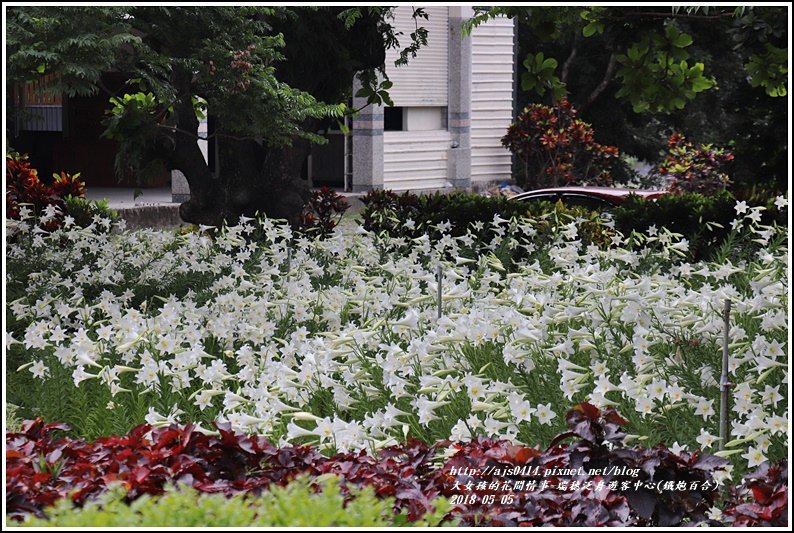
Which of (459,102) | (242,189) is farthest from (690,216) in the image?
(459,102)

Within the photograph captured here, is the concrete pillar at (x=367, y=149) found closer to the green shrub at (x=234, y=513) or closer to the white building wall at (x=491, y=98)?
the white building wall at (x=491, y=98)

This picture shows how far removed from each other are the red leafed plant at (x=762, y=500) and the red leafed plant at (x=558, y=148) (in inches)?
717

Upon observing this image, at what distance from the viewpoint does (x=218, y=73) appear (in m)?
9.18

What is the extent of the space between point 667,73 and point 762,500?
439cm

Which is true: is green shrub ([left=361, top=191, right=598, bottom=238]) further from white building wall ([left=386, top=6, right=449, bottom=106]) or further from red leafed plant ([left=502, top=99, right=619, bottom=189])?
white building wall ([left=386, top=6, right=449, bottom=106])

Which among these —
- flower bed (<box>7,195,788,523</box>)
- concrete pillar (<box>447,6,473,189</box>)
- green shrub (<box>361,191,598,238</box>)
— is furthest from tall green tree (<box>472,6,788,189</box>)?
concrete pillar (<box>447,6,473,189</box>)

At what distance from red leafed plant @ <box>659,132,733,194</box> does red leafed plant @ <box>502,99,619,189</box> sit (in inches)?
115

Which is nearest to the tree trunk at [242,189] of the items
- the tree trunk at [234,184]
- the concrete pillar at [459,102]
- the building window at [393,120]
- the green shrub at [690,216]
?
the tree trunk at [234,184]

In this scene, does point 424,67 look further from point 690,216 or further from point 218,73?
point 218,73

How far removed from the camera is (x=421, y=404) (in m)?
4.80

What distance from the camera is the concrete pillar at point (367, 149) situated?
21.7 meters

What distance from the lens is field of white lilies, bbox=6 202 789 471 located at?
15.6 ft

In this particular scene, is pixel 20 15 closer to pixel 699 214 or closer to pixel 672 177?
pixel 699 214

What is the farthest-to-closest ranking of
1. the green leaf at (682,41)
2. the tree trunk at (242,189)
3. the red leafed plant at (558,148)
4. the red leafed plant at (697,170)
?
the red leafed plant at (558,148) < the red leafed plant at (697,170) < the tree trunk at (242,189) < the green leaf at (682,41)
